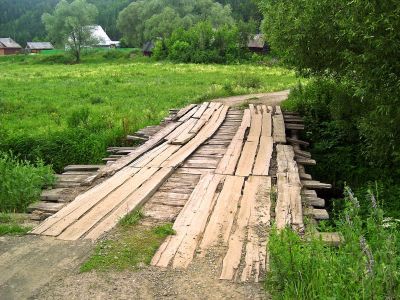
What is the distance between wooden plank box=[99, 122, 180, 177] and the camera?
26.4 ft

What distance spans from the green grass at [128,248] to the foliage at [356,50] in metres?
4.18

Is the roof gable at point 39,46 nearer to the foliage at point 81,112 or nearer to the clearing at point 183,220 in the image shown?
the foliage at point 81,112

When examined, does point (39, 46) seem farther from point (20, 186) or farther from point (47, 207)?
point (47, 207)

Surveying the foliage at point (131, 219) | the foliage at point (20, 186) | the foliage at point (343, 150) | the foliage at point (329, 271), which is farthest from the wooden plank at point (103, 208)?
the foliage at point (343, 150)

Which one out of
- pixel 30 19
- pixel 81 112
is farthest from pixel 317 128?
pixel 30 19

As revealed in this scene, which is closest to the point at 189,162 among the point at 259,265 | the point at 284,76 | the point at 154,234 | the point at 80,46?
the point at 154,234

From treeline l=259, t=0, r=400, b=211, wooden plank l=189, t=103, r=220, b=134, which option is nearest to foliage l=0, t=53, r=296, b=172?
wooden plank l=189, t=103, r=220, b=134

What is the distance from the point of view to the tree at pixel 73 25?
65.1m

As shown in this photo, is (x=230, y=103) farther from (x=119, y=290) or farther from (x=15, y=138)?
(x=119, y=290)

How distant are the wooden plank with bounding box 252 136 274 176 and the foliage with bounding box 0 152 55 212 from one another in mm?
3464

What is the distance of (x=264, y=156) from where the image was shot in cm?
865

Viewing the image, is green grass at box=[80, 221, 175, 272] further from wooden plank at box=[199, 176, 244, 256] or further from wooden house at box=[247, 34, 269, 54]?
wooden house at box=[247, 34, 269, 54]

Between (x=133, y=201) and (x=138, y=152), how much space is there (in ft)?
10.1

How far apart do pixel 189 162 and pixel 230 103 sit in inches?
355
